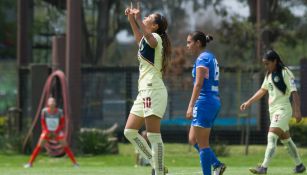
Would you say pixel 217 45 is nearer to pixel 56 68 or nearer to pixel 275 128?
pixel 56 68

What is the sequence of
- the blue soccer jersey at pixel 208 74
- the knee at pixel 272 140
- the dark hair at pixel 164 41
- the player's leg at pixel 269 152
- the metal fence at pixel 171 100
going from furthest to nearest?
the metal fence at pixel 171 100, the knee at pixel 272 140, the player's leg at pixel 269 152, the blue soccer jersey at pixel 208 74, the dark hair at pixel 164 41

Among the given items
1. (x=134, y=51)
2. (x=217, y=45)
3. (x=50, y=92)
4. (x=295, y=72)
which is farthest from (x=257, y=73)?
(x=134, y=51)

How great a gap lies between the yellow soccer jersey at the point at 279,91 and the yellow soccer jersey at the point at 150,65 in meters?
3.94

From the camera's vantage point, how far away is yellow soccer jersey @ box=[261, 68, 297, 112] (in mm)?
14148

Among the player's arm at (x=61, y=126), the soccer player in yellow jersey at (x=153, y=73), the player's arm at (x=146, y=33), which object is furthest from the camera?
the player's arm at (x=61, y=126)

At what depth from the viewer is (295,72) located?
24906 mm

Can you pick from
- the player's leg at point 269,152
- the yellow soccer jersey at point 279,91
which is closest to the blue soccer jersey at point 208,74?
the player's leg at point 269,152

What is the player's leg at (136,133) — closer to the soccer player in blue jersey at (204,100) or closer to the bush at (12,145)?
the soccer player in blue jersey at (204,100)

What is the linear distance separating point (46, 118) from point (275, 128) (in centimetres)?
691

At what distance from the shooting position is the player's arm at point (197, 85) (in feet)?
35.7

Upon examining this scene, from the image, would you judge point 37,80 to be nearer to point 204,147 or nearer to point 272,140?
point 272,140

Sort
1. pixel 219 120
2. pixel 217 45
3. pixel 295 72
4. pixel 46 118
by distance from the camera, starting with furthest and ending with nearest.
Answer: pixel 217 45 → pixel 219 120 → pixel 295 72 → pixel 46 118

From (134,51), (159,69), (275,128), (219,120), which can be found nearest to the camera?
(159,69)

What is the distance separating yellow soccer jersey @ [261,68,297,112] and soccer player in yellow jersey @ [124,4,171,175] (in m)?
3.79
